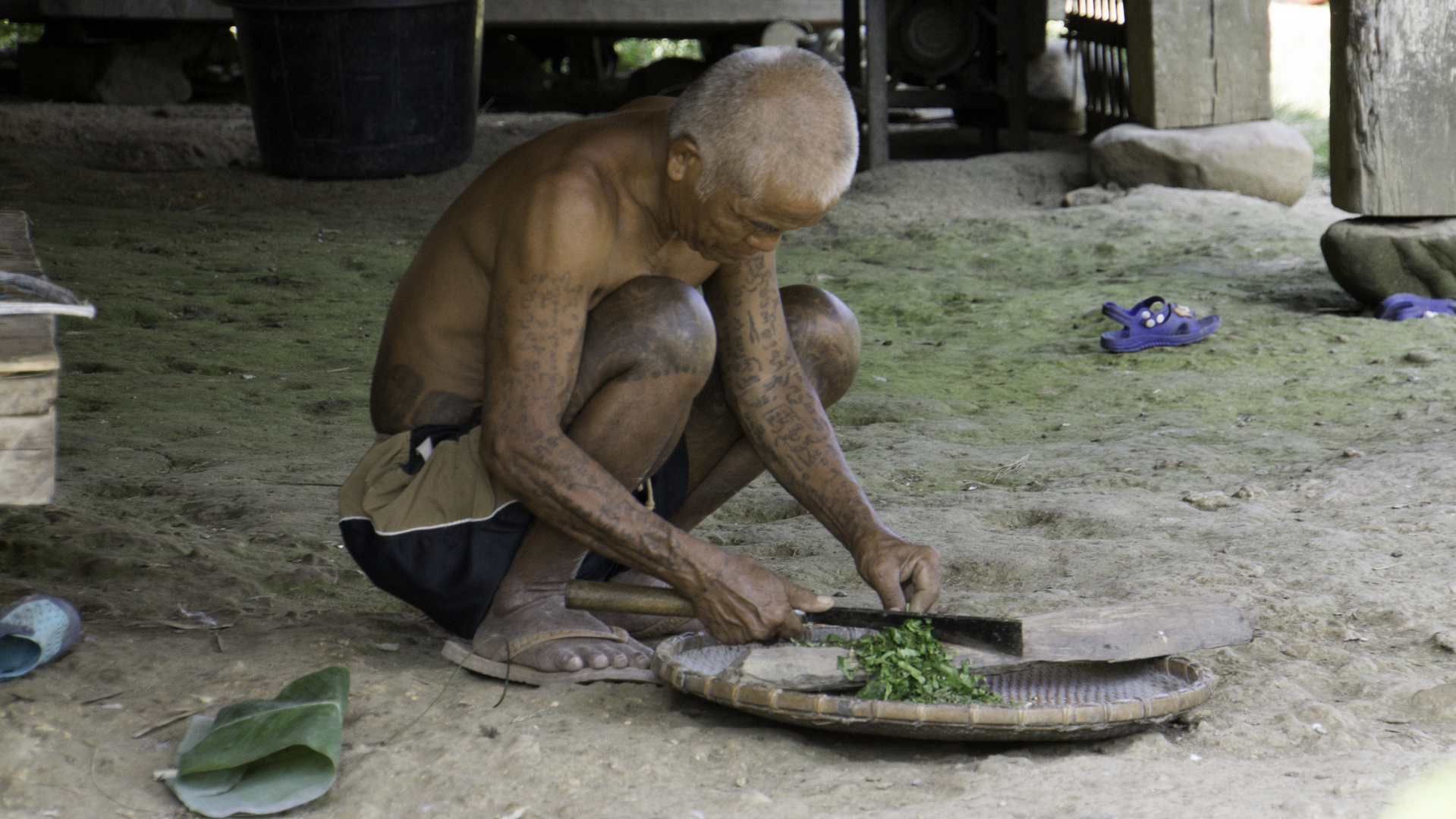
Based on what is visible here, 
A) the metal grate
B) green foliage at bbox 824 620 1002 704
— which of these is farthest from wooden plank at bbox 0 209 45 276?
the metal grate

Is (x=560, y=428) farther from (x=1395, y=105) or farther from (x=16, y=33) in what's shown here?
(x=16, y=33)

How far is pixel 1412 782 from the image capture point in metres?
1.71

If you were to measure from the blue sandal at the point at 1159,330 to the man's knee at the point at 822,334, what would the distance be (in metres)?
2.41

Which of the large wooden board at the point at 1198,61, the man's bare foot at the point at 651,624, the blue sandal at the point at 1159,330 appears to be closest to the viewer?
the man's bare foot at the point at 651,624

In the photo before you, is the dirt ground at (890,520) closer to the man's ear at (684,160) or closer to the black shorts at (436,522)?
the black shorts at (436,522)

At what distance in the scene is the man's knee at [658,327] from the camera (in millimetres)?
2123

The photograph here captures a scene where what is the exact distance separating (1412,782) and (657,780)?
3.24 ft

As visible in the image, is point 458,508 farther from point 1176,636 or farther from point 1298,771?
point 1298,771

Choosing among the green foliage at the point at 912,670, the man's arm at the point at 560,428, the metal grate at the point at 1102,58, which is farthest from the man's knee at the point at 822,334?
the metal grate at the point at 1102,58

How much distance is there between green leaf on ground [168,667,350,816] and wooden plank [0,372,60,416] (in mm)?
544

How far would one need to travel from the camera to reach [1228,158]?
6.77 metres

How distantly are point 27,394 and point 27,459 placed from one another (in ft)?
Answer: 0.22

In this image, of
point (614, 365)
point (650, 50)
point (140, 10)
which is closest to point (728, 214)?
point (614, 365)

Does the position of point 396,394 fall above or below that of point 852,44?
below
